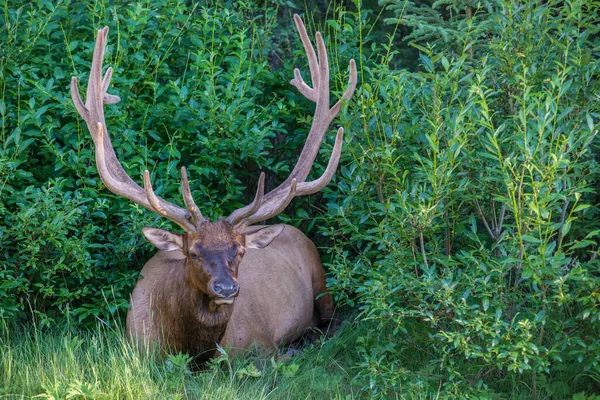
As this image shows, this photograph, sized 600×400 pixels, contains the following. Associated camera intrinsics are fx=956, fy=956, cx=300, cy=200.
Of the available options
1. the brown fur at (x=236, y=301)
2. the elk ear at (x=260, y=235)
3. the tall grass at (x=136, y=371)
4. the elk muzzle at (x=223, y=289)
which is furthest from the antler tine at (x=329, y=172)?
the tall grass at (x=136, y=371)

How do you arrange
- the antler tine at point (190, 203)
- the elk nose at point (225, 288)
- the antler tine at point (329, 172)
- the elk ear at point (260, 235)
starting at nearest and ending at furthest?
1. the elk nose at point (225, 288)
2. the antler tine at point (190, 203)
3. the antler tine at point (329, 172)
4. the elk ear at point (260, 235)

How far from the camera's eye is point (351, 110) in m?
6.59

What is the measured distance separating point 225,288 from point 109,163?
124 centimetres

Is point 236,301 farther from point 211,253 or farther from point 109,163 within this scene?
point 109,163

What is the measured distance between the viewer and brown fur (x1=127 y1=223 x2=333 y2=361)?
6172 millimetres

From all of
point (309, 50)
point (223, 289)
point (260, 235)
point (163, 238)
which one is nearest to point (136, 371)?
point (223, 289)

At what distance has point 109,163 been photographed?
6297 mm

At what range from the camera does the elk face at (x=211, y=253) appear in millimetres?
5797

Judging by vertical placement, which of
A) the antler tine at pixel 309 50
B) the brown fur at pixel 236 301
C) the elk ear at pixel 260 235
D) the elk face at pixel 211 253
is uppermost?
the antler tine at pixel 309 50

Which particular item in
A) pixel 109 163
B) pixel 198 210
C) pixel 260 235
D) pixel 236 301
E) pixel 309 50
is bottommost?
pixel 236 301

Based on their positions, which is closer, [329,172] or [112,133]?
[329,172]

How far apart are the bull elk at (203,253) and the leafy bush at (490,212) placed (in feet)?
1.68

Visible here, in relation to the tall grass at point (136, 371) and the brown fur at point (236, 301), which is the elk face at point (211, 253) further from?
the tall grass at point (136, 371)

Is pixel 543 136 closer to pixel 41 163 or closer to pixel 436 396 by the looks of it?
pixel 436 396
